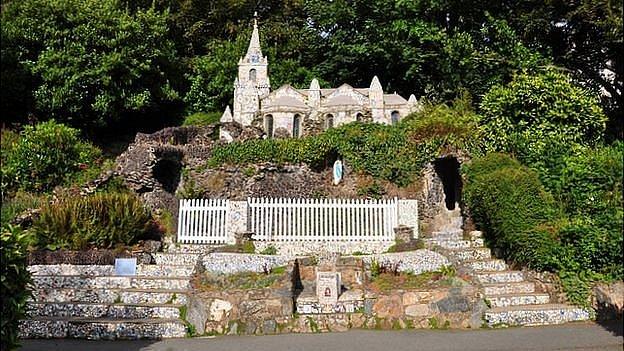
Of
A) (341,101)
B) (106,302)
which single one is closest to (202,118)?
(341,101)

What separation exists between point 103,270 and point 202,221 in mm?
3245

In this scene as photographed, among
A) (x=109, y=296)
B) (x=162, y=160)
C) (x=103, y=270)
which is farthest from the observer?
(x=162, y=160)

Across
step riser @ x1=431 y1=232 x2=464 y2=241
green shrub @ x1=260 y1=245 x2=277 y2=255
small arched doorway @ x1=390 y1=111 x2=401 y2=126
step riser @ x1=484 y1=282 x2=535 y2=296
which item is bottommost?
step riser @ x1=484 y1=282 x2=535 y2=296

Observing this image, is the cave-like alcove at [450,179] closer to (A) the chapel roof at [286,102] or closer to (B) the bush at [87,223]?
(A) the chapel roof at [286,102]

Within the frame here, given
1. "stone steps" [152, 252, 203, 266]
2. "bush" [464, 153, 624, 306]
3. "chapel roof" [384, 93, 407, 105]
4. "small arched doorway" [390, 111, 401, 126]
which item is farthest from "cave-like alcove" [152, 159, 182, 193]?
"bush" [464, 153, 624, 306]

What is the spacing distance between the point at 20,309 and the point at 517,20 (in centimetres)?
2016

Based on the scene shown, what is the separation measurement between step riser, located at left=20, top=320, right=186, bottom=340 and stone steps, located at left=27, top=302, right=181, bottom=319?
52 cm

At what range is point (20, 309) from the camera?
5.80 metres

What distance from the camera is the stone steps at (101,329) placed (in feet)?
27.8

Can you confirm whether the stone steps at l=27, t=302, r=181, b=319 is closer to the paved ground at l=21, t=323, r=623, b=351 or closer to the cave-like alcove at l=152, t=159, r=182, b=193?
the paved ground at l=21, t=323, r=623, b=351

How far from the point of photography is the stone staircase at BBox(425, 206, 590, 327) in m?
8.97

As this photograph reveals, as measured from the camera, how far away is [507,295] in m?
9.86

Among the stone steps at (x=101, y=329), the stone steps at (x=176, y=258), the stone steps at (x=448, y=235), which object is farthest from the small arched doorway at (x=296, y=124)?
the stone steps at (x=101, y=329)

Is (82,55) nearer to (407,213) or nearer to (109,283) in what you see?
(109,283)
